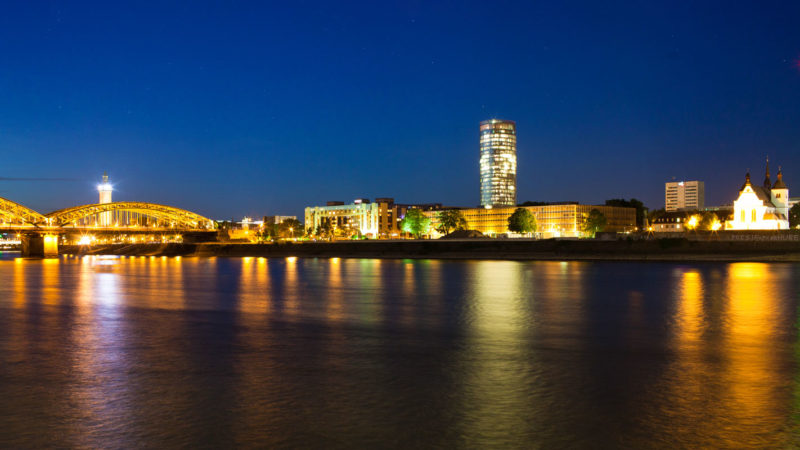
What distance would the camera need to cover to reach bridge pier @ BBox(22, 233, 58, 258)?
405 feet

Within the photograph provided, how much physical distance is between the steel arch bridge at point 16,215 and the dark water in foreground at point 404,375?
118317mm

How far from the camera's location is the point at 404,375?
45.3ft

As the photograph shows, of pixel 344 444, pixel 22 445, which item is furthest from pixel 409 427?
pixel 22 445

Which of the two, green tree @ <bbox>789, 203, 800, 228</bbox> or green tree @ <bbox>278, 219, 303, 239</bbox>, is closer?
green tree @ <bbox>789, 203, 800, 228</bbox>

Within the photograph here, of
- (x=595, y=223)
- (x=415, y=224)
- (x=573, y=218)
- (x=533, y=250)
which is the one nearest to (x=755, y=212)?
(x=595, y=223)

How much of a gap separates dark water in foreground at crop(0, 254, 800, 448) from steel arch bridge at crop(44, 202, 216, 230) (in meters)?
131

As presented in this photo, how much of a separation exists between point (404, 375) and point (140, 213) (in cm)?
16158

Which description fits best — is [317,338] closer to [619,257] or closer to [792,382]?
[792,382]

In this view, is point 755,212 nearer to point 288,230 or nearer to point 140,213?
point 288,230

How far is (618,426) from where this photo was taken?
9812 mm

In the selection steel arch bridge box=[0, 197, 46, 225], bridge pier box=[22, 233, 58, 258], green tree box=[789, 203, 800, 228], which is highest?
steel arch bridge box=[0, 197, 46, 225]

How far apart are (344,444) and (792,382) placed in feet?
32.6

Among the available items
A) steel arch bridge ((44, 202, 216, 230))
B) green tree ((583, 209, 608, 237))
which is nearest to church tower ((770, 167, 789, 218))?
green tree ((583, 209, 608, 237))

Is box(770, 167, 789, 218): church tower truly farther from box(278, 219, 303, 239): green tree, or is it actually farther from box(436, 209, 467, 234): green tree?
box(278, 219, 303, 239): green tree
